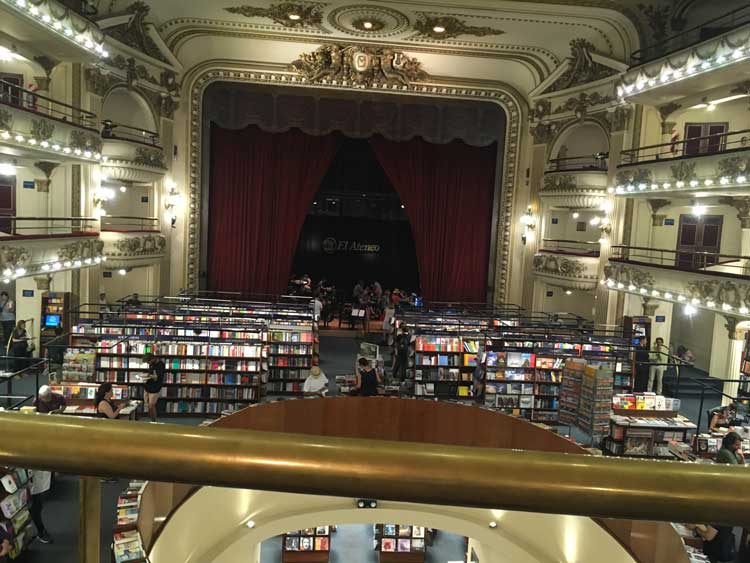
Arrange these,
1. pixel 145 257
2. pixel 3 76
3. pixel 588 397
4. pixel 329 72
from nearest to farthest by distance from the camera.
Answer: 1. pixel 588 397
2. pixel 3 76
3. pixel 145 257
4. pixel 329 72

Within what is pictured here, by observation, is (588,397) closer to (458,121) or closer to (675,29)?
(675,29)

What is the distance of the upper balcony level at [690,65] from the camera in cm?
969

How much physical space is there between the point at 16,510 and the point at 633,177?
12.2 m

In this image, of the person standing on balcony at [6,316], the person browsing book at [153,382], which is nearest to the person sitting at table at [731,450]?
the person browsing book at [153,382]

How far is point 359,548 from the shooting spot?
772 cm

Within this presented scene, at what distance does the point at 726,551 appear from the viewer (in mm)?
5820

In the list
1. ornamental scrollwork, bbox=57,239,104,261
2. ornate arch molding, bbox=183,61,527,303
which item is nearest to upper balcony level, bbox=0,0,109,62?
ornamental scrollwork, bbox=57,239,104,261

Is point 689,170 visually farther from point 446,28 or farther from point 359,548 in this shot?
point 359,548

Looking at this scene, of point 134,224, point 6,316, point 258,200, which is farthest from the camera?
point 258,200

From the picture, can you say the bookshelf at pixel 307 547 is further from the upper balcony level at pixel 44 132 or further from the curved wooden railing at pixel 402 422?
the upper balcony level at pixel 44 132

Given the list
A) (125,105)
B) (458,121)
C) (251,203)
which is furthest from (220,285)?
(458,121)

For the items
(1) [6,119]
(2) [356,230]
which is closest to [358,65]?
(2) [356,230]

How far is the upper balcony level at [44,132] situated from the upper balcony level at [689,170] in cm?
1076

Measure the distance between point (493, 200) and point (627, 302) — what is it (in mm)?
5816
